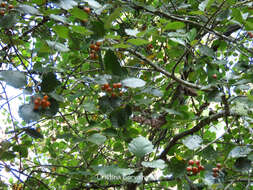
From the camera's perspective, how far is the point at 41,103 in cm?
115

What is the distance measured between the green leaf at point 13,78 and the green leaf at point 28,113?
0.10 meters

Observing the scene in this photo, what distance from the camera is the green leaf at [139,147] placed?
1.33 metres

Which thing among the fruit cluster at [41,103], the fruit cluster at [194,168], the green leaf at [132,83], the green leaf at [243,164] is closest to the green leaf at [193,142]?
the fruit cluster at [194,168]

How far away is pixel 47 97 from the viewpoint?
117 centimetres

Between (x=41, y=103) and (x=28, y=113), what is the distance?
0.07m

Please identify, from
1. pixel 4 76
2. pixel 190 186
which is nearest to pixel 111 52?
pixel 4 76

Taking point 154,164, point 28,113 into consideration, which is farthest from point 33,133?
point 154,164

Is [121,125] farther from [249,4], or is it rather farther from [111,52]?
[249,4]

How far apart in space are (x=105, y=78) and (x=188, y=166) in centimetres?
64

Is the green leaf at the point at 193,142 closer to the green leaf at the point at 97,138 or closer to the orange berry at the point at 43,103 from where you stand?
the green leaf at the point at 97,138

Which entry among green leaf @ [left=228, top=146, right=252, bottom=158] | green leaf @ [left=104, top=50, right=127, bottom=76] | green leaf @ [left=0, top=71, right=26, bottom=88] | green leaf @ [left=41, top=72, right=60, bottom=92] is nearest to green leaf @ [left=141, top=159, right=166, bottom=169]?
green leaf @ [left=228, top=146, right=252, bottom=158]

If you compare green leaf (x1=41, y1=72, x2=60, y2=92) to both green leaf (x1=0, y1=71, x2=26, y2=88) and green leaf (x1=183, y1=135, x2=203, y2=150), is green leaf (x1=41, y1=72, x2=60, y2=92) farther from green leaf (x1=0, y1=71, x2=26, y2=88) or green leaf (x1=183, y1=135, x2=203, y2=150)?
green leaf (x1=183, y1=135, x2=203, y2=150)

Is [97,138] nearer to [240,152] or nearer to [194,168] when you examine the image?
[194,168]

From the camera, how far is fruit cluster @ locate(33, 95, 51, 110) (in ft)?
3.73
